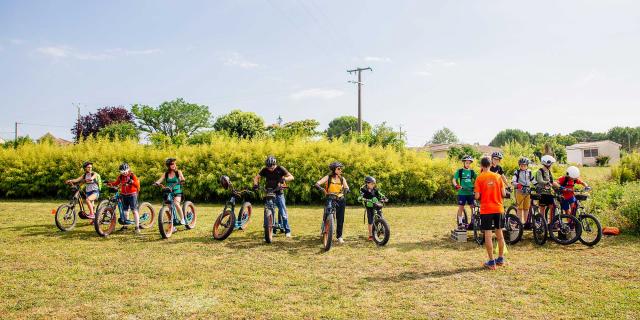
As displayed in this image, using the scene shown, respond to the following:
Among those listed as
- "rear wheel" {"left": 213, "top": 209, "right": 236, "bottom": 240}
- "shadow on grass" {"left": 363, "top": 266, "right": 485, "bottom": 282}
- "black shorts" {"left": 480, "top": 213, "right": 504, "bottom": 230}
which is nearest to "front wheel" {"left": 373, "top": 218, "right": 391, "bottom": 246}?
"shadow on grass" {"left": 363, "top": 266, "right": 485, "bottom": 282}

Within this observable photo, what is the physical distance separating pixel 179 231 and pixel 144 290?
14.3ft

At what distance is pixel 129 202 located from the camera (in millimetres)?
9141

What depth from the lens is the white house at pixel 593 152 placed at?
61562 mm

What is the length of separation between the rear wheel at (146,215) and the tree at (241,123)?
36.5m

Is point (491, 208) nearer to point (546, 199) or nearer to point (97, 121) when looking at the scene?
point (546, 199)

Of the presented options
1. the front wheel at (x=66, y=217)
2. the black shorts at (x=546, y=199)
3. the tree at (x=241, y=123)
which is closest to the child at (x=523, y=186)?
the black shorts at (x=546, y=199)

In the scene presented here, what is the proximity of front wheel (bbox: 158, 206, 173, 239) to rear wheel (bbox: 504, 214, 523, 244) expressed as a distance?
6.92m

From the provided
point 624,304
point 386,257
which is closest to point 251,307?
point 386,257

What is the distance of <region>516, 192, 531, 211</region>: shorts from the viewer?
28.8 ft

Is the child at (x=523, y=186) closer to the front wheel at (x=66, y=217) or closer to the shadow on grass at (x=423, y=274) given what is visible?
the shadow on grass at (x=423, y=274)

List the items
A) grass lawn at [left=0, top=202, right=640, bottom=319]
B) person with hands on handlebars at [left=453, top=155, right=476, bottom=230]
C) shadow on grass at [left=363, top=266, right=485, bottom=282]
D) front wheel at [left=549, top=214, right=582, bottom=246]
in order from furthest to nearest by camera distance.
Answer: person with hands on handlebars at [left=453, top=155, right=476, bottom=230], front wheel at [left=549, top=214, right=582, bottom=246], shadow on grass at [left=363, top=266, right=485, bottom=282], grass lawn at [left=0, top=202, right=640, bottom=319]

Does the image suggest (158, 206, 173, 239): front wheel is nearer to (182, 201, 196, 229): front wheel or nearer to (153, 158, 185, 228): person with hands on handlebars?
(153, 158, 185, 228): person with hands on handlebars

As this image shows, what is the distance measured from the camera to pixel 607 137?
332 ft

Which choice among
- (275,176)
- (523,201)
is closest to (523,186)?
(523,201)
